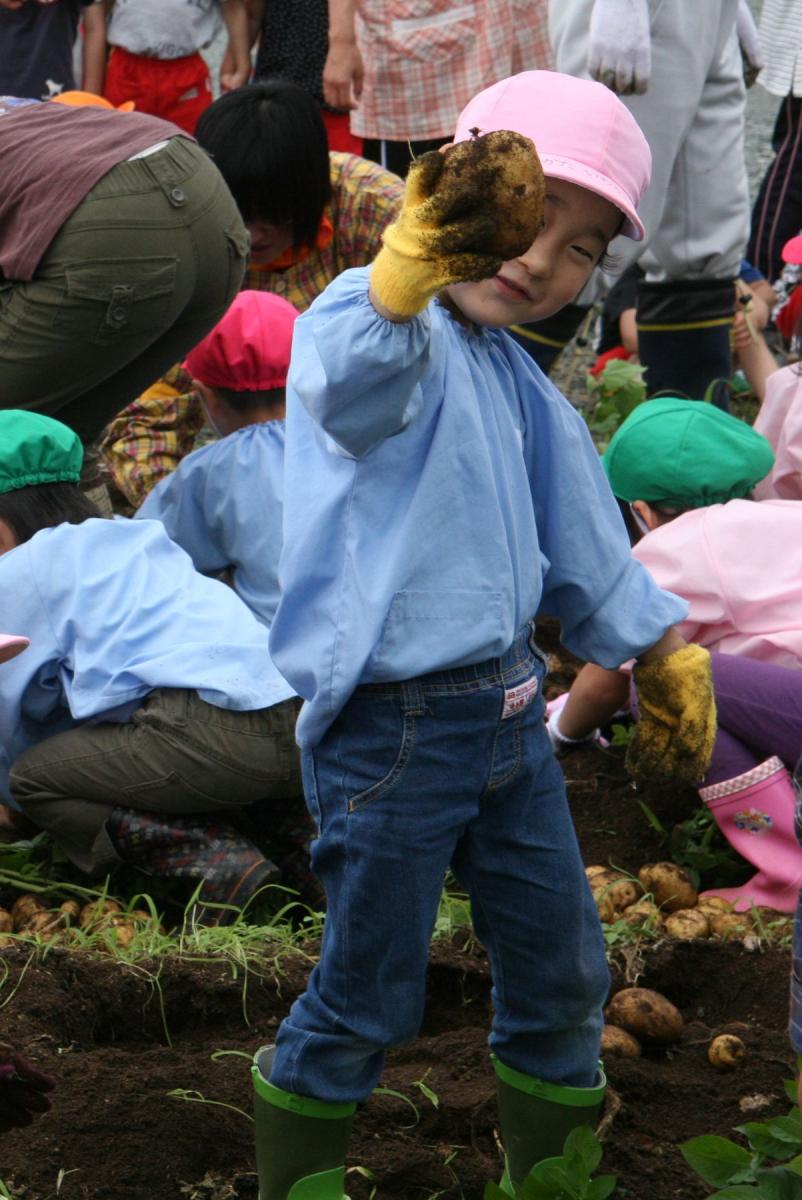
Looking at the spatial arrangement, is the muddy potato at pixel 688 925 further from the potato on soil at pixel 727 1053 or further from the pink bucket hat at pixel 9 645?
the pink bucket hat at pixel 9 645

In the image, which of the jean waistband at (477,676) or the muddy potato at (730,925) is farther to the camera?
the muddy potato at (730,925)

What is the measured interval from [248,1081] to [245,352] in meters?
1.76

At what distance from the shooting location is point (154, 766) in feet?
9.93

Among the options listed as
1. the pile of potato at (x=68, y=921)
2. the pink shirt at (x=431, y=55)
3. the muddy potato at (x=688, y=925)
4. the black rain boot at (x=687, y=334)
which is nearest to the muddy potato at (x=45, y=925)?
the pile of potato at (x=68, y=921)

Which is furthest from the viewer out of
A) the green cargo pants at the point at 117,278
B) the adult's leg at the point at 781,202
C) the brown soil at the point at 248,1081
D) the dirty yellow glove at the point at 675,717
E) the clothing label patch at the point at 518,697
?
the adult's leg at the point at 781,202

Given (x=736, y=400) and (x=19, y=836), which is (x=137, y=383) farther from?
(x=736, y=400)

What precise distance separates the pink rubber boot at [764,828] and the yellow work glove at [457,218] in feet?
5.59

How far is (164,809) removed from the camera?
10.1ft

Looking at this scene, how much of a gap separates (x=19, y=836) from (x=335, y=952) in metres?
1.55

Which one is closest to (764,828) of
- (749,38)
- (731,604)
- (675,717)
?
(731,604)

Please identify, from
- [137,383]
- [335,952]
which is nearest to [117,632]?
[137,383]

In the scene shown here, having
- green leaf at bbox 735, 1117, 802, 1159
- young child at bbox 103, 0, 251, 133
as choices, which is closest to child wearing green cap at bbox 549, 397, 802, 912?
green leaf at bbox 735, 1117, 802, 1159

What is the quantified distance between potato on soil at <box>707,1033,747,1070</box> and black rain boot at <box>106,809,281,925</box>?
0.90 m

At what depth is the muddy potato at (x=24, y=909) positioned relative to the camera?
3.02m
